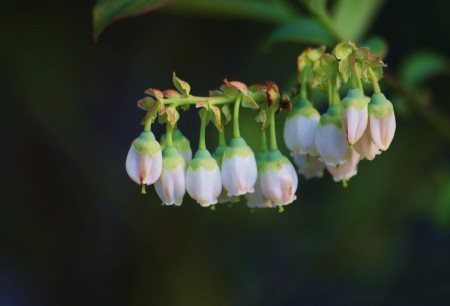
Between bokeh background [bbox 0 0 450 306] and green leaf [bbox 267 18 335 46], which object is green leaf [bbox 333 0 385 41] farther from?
bokeh background [bbox 0 0 450 306]

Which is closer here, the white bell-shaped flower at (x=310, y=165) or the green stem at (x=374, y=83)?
the green stem at (x=374, y=83)

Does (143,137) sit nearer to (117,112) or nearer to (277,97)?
(277,97)

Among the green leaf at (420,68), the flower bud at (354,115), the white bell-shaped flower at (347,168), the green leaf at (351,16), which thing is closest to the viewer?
the flower bud at (354,115)

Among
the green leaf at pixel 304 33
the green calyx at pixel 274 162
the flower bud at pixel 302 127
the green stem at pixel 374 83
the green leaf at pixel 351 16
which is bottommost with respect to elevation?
the green calyx at pixel 274 162

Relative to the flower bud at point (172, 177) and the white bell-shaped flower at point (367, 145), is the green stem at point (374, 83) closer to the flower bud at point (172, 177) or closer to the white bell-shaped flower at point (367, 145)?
the white bell-shaped flower at point (367, 145)

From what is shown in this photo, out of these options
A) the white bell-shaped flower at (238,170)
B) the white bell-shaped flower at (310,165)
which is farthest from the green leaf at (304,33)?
the white bell-shaped flower at (238,170)

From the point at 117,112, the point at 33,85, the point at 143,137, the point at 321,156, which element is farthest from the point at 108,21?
the point at 117,112

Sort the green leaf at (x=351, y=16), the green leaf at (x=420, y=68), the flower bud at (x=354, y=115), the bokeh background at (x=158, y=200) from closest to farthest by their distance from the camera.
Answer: the flower bud at (x=354, y=115) → the green leaf at (x=351, y=16) → the green leaf at (x=420, y=68) → the bokeh background at (x=158, y=200)

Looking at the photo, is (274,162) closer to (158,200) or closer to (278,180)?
(278,180)
